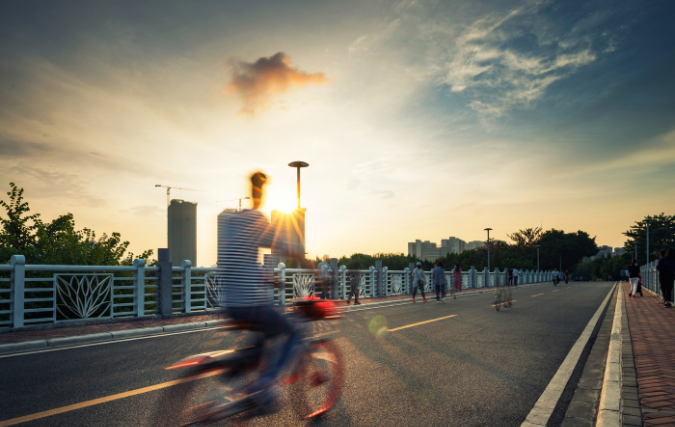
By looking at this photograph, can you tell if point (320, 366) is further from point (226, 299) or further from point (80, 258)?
point (80, 258)

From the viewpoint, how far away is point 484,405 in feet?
13.5

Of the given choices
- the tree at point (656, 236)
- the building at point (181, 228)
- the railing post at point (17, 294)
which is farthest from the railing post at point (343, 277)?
the tree at point (656, 236)

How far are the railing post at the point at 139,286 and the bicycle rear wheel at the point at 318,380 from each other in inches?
328

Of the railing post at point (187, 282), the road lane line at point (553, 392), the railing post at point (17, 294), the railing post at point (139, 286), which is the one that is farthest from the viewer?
the railing post at point (187, 282)

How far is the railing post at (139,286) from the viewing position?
11086 mm

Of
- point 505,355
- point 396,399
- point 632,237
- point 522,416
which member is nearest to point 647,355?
point 505,355

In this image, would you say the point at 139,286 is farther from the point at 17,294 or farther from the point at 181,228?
the point at 181,228

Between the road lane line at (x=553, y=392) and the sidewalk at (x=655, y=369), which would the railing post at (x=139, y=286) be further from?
the sidewalk at (x=655, y=369)

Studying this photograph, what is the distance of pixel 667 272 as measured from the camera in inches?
555

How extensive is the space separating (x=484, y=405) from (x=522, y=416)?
0.39 m

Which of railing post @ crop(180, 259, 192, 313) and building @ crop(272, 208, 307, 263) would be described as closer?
building @ crop(272, 208, 307, 263)

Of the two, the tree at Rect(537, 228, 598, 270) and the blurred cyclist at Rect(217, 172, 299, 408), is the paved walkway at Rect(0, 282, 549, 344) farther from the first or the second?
the tree at Rect(537, 228, 598, 270)

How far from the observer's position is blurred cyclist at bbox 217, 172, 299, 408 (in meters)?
3.77

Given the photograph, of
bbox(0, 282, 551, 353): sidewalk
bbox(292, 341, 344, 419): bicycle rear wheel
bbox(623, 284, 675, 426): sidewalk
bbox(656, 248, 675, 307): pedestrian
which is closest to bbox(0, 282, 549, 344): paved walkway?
bbox(0, 282, 551, 353): sidewalk
